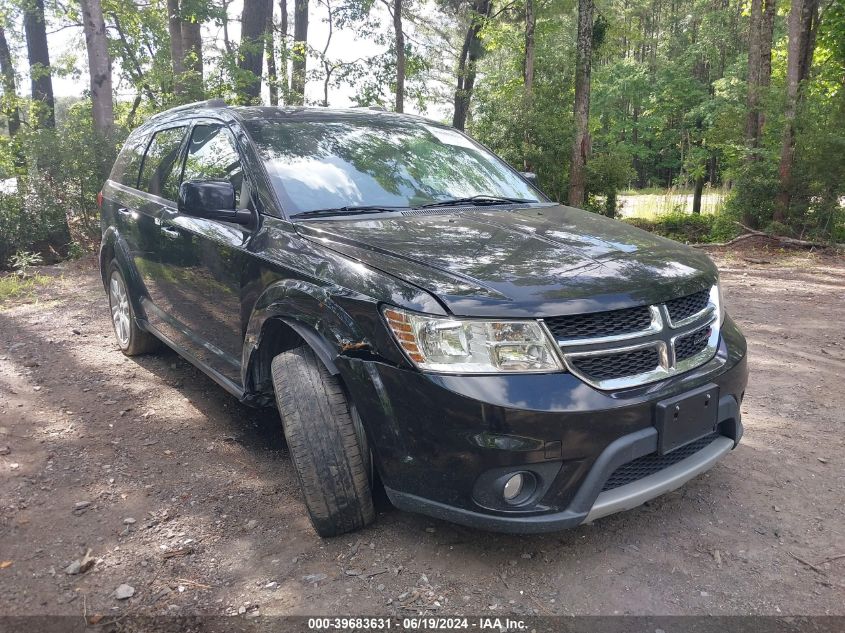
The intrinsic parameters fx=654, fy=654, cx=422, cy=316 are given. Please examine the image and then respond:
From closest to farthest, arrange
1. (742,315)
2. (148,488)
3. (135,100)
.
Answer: (148,488) < (742,315) < (135,100)

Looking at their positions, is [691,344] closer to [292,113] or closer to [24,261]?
[292,113]

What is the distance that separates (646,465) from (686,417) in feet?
0.82

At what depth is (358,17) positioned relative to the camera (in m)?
22.5

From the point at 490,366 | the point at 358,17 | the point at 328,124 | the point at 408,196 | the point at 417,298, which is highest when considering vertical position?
the point at 358,17

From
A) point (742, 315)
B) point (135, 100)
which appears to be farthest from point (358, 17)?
point (742, 315)

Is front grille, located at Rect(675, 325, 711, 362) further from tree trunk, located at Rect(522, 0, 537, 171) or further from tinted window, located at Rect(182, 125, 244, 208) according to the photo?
tree trunk, located at Rect(522, 0, 537, 171)

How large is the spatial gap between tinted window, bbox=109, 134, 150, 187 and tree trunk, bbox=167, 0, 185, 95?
8.23 m

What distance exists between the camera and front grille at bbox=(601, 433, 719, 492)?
8.20 feet

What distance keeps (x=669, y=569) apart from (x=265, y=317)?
2.03 metres

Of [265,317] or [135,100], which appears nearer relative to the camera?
[265,317]

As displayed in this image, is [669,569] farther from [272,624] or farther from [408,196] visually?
[408,196]

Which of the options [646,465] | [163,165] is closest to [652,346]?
[646,465]

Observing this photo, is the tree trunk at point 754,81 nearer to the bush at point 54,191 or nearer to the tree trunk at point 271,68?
the tree trunk at point 271,68

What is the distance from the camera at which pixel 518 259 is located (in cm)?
265
